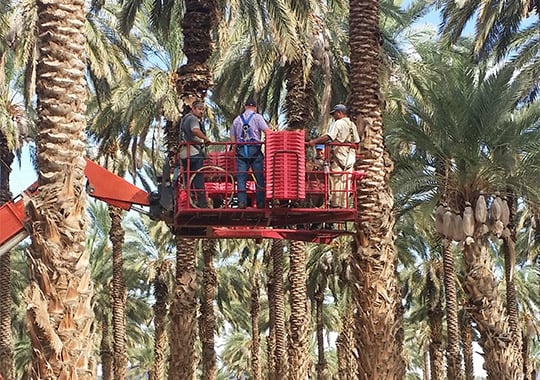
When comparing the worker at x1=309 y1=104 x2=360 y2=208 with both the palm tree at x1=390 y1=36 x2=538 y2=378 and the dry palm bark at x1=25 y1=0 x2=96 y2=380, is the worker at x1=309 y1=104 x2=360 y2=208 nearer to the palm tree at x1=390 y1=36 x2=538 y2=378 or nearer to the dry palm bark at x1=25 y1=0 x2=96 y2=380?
the dry palm bark at x1=25 y1=0 x2=96 y2=380

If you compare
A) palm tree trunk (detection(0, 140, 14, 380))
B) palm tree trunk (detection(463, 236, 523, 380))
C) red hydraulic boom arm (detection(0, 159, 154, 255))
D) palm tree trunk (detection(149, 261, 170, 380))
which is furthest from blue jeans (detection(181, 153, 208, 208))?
palm tree trunk (detection(149, 261, 170, 380))

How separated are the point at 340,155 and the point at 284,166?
1468 mm

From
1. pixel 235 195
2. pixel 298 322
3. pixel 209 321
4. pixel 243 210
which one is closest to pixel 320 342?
pixel 209 321

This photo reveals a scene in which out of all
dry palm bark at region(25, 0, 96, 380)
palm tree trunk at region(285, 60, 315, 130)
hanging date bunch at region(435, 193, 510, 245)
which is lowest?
dry palm bark at region(25, 0, 96, 380)

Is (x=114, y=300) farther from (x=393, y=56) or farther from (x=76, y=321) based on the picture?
(x=76, y=321)

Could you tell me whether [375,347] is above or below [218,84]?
below

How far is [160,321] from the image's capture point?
3556 centimetres

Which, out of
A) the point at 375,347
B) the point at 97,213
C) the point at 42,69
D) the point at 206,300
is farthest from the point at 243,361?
the point at 42,69

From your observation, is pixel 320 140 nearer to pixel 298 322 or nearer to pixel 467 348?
pixel 298 322

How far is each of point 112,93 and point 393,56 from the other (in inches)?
392

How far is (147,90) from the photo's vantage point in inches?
1161

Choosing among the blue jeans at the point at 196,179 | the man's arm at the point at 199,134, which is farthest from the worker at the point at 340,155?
the blue jeans at the point at 196,179

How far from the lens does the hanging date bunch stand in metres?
19.6

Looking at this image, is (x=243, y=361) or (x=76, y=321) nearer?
(x=76, y=321)
